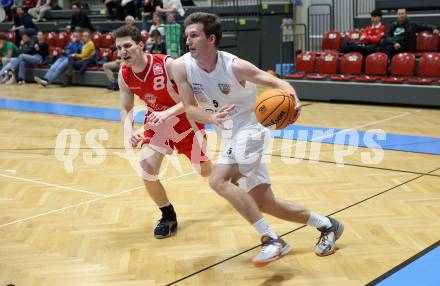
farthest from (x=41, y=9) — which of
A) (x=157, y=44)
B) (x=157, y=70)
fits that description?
(x=157, y=70)

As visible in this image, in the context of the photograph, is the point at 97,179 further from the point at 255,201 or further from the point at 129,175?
the point at 255,201

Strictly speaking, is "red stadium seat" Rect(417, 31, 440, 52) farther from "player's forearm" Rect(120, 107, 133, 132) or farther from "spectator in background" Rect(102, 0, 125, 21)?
"spectator in background" Rect(102, 0, 125, 21)

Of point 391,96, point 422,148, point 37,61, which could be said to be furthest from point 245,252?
point 37,61

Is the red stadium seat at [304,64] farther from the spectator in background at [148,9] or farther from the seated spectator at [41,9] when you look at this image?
the seated spectator at [41,9]

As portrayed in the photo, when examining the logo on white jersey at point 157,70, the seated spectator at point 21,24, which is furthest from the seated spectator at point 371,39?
the seated spectator at point 21,24

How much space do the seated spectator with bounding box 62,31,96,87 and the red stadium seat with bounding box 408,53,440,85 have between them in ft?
29.1

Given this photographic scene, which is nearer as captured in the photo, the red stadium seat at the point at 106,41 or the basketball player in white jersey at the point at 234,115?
the basketball player in white jersey at the point at 234,115

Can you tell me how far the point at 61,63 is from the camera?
1681 cm

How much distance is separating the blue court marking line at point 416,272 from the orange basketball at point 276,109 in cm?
117

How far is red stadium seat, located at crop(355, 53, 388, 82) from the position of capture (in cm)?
1192

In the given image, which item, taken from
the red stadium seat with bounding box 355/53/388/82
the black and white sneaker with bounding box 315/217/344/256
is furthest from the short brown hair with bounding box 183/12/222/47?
the red stadium seat with bounding box 355/53/388/82

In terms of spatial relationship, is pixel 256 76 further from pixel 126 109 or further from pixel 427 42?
pixel 427 42

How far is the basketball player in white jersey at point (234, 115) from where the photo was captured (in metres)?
3.99

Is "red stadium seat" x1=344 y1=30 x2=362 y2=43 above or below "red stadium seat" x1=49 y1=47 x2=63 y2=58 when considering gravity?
above
